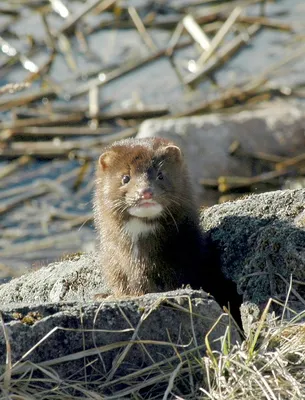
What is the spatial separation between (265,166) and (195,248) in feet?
21.0

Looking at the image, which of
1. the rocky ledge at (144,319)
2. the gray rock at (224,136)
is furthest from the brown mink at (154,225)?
the gray rock at (224,136)

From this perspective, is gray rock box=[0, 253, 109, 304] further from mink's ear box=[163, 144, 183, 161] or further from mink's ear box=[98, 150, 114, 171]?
mink's ear box=[163, 144, 183, 161]

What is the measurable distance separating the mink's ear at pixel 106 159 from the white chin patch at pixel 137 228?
35 centimetres

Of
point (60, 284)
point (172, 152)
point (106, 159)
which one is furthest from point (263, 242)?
point (60, 284)

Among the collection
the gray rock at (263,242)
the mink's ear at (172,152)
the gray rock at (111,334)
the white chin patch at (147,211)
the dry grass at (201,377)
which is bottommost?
the dry grass at (201,377)

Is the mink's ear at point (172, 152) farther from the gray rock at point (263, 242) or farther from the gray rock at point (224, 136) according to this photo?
the gray rock at point (224, 136)

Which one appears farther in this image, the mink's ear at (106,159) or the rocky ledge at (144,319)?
the mink's ear at (106,159)

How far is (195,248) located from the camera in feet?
15.2

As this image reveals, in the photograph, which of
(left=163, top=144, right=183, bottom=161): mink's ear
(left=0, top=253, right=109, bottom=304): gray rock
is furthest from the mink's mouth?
(left=0, top=253, right=109, bottom=304): gray rock

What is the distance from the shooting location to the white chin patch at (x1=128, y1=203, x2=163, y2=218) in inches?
181

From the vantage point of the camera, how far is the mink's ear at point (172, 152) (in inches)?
187

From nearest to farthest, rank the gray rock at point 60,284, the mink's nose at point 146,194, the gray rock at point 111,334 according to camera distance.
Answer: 1. the gray rock at point 111,334
2. the mink's nose at point 146,194
3. the gray rock at point 60,284

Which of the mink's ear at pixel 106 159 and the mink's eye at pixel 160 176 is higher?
the mink's ear at pixel 106 159

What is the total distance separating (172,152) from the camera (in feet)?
15.6
